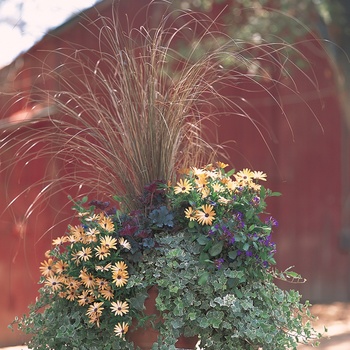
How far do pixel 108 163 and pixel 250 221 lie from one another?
480 millimetres

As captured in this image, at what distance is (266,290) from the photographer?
2176 mm

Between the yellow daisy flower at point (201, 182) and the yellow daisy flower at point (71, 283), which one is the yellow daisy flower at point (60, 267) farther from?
the yellow daisy flower at point (201, 182)

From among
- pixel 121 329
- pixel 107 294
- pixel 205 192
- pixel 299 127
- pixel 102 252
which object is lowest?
pixel 121 329

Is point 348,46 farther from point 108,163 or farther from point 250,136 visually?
point 108,163

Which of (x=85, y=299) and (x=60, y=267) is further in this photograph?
(x=60, y=267)

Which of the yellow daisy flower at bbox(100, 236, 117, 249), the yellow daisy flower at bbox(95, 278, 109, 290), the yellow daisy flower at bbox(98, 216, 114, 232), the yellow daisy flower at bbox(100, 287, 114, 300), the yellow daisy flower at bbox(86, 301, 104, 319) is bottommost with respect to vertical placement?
the yellow daisy flower at bbox(86, 301, 104, 319)

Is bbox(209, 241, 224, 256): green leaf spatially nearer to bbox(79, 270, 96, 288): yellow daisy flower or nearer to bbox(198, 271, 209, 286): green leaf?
bbox(198, 271, 209, 286): green leaf

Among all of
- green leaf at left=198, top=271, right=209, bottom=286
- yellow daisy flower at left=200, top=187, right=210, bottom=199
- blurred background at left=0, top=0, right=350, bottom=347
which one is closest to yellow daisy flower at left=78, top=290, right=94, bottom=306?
green leaf at left=198, top=271, right=209, bottom=286

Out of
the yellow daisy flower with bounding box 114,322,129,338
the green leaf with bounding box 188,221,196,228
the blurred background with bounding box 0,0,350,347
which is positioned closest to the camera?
the yellow daisy flower with bounding box 114,322,129,338

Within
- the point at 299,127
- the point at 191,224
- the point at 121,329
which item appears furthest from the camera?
the point at 299,127

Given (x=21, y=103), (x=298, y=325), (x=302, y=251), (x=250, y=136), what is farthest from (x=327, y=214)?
(x=298, y=325)

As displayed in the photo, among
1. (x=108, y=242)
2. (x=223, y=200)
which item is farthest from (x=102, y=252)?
(x=223, y=200)

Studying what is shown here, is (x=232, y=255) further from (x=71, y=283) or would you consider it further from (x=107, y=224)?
(x=71, y=283)

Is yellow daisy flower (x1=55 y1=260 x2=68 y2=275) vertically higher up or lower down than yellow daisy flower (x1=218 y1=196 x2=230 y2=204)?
lower down
